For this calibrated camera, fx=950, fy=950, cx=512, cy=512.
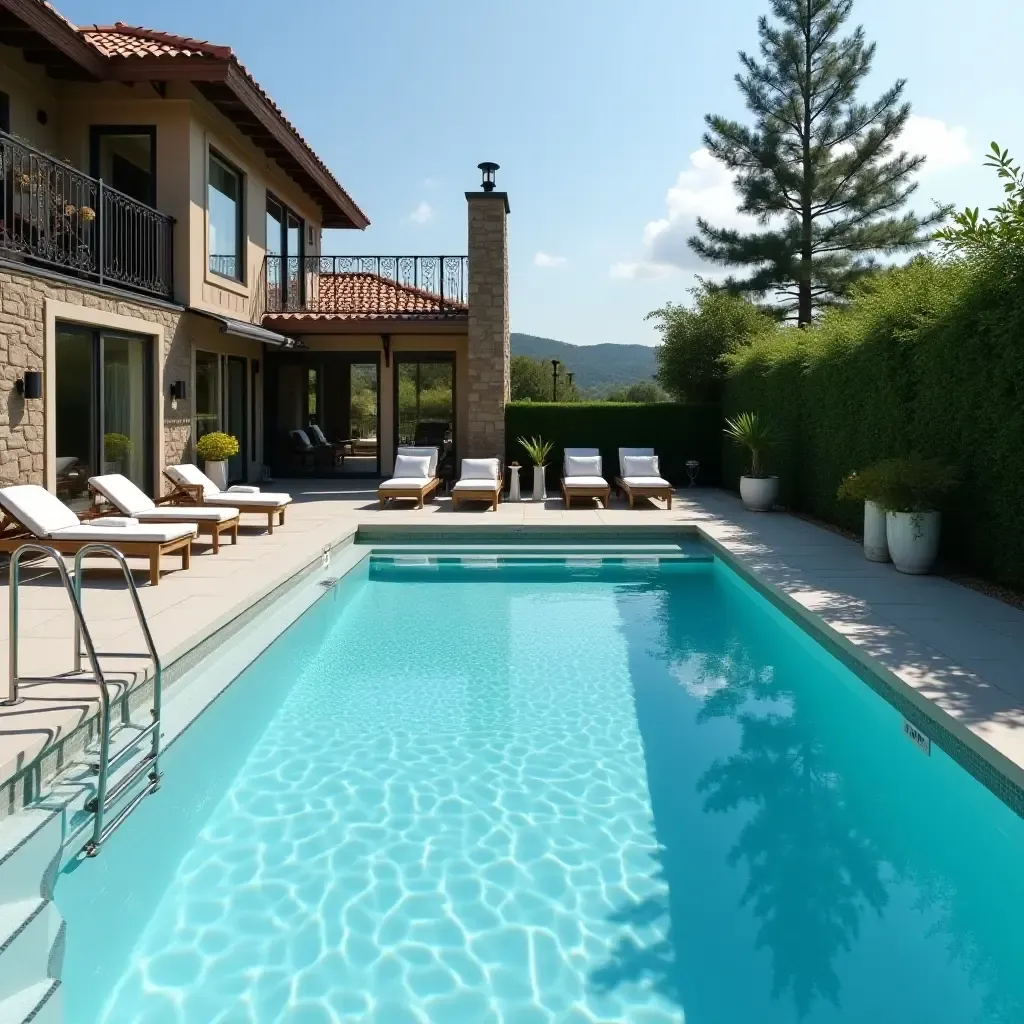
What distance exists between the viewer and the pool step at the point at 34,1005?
10.2 ft

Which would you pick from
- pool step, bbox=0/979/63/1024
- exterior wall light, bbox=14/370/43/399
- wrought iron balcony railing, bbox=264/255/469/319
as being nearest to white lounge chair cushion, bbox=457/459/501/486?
wrought iron balcony railing, bbox=264/255/469/319

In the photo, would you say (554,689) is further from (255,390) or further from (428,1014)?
(255,390)

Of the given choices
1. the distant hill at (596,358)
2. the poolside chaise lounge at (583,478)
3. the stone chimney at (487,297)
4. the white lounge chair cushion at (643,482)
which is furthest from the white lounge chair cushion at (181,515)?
the distant hill at (596,358)

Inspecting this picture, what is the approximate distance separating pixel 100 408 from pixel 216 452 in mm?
2988

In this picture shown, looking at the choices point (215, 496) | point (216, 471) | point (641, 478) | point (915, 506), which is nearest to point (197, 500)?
point (215, 496)

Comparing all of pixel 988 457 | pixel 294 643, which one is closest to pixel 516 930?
pixel 294 643

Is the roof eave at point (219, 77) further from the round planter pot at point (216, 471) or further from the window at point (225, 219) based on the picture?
the round planter pot at point (216, 471)

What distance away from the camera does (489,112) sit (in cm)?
1648

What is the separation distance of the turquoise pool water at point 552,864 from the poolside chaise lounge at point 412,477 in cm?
820

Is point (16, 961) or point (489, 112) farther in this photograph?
point (489, 112)

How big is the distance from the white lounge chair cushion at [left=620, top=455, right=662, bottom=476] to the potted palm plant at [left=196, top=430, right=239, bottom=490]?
271 inches

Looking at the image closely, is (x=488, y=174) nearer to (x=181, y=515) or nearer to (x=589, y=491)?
(x=589, y=491)

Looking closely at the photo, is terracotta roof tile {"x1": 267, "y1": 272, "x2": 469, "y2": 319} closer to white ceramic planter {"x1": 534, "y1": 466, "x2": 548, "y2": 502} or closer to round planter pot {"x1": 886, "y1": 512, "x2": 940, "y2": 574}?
white ceramic planter {"x1": 534, "y1": 466, "x2": 548, "y2": 502}

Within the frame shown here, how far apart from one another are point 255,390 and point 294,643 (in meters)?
12.0
